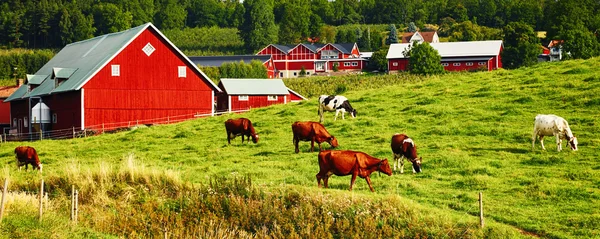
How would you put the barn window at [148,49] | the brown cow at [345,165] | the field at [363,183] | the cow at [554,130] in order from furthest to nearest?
the barn window at [148,49]
the cow at [554,130]
the brown cow at [345,165]
the field at [363,183]

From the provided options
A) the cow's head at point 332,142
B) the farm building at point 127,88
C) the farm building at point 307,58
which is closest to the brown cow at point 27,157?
the cow's head at point 332,142

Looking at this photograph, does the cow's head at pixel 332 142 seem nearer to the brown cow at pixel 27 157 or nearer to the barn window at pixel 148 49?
the brown cow at pixel 27 157

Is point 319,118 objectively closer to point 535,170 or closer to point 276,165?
point 276,165

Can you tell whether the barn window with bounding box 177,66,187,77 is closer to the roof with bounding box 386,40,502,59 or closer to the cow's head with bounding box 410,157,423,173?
the cow's head with bounding box 410,157,423,173

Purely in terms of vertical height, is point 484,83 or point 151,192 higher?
point 484,83

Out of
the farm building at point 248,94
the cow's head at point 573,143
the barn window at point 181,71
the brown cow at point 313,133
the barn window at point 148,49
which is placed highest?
the barn window at point 148,49

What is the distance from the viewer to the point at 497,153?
24.1 metres

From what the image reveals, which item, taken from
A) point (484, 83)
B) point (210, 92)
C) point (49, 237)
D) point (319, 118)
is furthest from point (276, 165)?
point (210, 92)

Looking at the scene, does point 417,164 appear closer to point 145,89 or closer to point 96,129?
point 96,129

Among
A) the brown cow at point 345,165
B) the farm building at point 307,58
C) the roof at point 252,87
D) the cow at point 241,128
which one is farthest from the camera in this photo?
the farm building at point 307,58

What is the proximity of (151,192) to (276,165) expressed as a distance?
4606 mm

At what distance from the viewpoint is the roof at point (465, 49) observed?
318 feet

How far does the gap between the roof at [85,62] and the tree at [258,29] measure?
86760 mm

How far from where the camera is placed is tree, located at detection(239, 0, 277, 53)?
146 m
